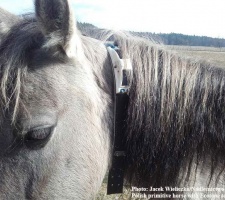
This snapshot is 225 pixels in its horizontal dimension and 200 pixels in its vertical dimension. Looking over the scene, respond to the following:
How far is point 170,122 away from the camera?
248 centimetres

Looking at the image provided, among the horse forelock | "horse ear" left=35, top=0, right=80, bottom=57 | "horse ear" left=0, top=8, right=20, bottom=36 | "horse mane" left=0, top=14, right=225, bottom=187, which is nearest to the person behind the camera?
"horse ear" left=35, top=0, right=80, bottom=57

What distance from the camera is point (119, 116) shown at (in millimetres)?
2521

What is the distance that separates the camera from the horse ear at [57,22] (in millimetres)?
2078

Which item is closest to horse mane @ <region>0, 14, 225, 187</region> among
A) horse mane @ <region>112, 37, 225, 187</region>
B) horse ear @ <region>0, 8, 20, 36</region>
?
horse mane @ <region>112, 37, 225, 187</region>

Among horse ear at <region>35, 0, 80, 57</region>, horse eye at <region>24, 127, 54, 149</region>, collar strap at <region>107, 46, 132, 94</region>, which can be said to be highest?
horse ear at <region>35, 0, 80, 57</region>

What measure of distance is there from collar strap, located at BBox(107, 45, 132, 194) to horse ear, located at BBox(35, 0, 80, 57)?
0.43 meters

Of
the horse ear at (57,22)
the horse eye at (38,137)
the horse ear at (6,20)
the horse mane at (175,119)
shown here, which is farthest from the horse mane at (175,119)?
the horse ear at (6,20)

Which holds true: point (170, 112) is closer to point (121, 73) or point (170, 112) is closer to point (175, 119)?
point (175, 119)

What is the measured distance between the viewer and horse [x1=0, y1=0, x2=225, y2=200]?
215cm

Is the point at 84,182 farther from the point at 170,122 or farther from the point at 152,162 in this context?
the point at 170,122

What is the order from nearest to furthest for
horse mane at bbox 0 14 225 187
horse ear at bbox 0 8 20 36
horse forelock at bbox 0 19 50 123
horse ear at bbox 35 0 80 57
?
horse ear at bbox 35 0 80 57 → horse forelock at bbox 0 19 50 123 → horse mane at bbox 0 14 225 187 → horse ear at bbox 0 8 20 36

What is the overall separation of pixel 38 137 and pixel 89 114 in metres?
0.45

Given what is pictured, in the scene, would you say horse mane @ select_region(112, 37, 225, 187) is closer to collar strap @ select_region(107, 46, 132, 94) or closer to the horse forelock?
collar strap @ select_region(107, 46, 132, 94)

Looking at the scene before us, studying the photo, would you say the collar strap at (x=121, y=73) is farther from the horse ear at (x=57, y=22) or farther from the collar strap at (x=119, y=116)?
the horse ear at (x=57, y=22)
